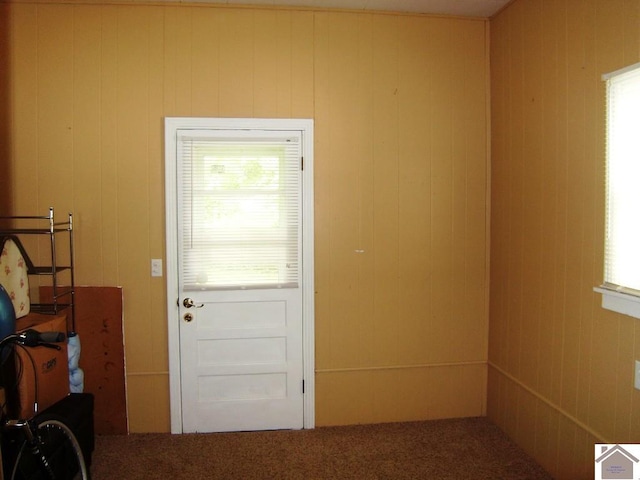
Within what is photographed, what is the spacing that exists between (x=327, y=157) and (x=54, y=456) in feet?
7.37

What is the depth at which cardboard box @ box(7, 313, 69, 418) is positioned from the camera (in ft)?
7.54

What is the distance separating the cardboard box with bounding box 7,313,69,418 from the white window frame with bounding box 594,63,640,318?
2.61m

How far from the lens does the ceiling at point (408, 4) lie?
3.00m

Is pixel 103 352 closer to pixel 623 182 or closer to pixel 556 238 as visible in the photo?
pixel 556 238

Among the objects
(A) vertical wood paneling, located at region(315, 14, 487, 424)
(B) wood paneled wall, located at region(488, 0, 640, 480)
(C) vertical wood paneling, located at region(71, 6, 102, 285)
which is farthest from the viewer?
(A) vertical wood paneling, located at region(315, 14, 487, 424)

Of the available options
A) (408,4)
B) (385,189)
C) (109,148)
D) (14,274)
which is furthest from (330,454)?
(408,4)

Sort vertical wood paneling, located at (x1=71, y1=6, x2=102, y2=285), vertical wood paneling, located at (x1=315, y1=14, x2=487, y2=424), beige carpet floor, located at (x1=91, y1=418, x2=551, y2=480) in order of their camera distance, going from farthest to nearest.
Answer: vertical wood paneling, located at (x1=315, y1=14, x2=487, y2=424) → vertical wood paneling, located at (x1=71, y1=6, x2=102, y2=285) → beige carpet floor, located at (x1=91, y1=418, x2=551, y2=480)

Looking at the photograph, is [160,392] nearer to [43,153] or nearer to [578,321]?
[43,153]

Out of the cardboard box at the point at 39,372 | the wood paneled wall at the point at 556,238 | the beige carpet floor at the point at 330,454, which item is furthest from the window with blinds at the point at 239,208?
the wood paneled wall at the point at 556,238

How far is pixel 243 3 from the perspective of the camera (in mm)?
3020

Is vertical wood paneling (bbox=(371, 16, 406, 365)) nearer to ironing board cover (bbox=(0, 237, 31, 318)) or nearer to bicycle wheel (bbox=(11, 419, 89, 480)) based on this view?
bicycle wheel (bbox=(11, 419, 89, 480))

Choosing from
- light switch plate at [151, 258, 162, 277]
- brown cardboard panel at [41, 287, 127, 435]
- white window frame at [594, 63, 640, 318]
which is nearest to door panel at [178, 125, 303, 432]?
light switch plate at [151, 258, 162, 277]

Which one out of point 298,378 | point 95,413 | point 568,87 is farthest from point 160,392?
point 568,87

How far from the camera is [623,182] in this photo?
6.86 feet
